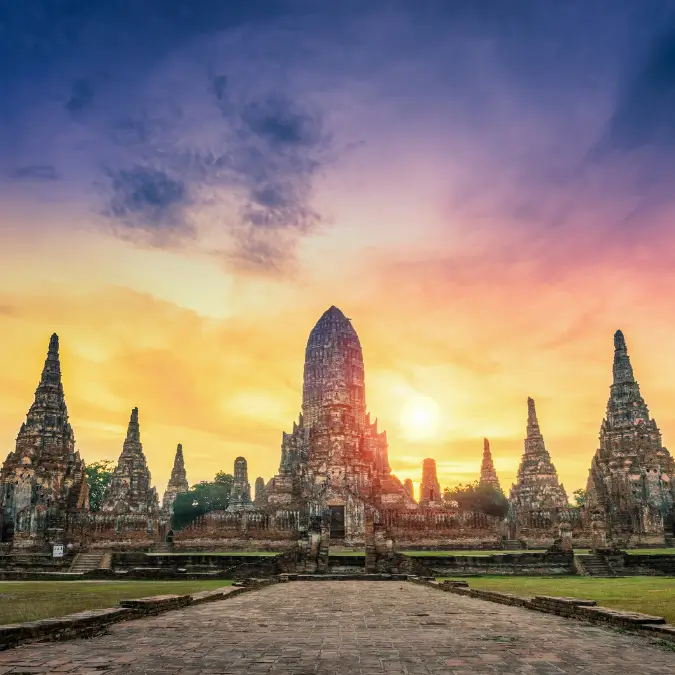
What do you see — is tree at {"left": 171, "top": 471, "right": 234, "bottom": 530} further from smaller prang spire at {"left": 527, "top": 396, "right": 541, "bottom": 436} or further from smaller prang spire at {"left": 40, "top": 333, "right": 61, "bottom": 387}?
smaller prang spire at {"left": 527, "top": 396, "right": 541, "bottom": 436}

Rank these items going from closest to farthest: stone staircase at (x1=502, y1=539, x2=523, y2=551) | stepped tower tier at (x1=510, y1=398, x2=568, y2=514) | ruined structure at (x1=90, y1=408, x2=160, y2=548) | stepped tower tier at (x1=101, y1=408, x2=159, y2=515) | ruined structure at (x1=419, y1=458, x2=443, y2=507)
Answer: ruined structure at (x1=90, y1=408, x2=160, y2=548), stone staircase at (x1=502, y1=539, x2=523, y2=551), stepped tower tier at (x1=101, y1=408, x2=159, y2=515), stepped tower tier at (x1=510, y1=398, x2=568, y2=514), ruined structure at (x1=419, y1=458, x2=443, y2=507)

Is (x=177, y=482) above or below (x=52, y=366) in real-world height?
below

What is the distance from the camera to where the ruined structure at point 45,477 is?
134 feet

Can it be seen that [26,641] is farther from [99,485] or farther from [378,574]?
[99,485]

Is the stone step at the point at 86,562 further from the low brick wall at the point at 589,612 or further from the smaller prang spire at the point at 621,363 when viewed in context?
the smaller prang spire at the point at 621,363

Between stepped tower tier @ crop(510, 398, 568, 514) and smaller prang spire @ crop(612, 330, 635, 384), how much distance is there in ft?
28.8

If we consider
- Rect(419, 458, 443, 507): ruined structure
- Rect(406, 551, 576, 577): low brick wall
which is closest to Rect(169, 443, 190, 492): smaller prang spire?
Rect(419, 458, 443, 507): ruined structure

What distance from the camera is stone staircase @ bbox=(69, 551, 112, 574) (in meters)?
28.9

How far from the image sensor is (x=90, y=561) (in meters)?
30.3

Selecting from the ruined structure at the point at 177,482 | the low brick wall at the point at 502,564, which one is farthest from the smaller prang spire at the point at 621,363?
the ruined structure at the point at 177,482

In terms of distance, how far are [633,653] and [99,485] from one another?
74969 mm

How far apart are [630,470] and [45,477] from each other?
152 ft

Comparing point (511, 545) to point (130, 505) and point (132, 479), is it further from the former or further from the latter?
point (132, 479)

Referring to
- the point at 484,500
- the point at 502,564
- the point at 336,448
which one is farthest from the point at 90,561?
the point at 484,500
